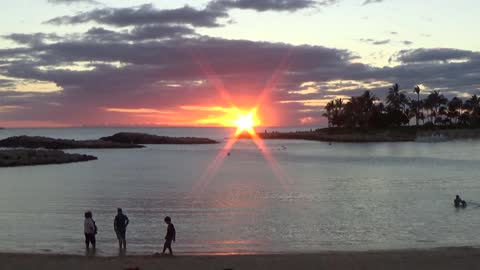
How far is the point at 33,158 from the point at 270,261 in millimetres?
67191

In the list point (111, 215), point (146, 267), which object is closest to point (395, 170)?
point (111, 215)

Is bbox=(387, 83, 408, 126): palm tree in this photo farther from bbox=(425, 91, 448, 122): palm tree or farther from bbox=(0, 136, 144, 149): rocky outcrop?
bbox=(0, 136, 144, 149): rocky outcrop

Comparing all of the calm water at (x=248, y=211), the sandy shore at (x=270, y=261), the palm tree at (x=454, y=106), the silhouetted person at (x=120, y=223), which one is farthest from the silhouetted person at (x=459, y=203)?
the palm tree at (x=454, y=106)

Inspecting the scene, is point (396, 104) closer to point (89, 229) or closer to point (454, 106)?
point (454, 106)

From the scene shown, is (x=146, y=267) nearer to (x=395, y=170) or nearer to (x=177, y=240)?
(x=177, y=240)

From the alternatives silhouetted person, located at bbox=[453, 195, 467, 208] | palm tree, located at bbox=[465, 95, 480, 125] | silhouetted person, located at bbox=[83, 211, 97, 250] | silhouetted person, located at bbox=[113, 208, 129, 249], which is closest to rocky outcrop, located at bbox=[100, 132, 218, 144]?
palm tree, located at bbox=[465, 95, 480, 125]

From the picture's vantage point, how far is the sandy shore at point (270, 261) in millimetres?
17672

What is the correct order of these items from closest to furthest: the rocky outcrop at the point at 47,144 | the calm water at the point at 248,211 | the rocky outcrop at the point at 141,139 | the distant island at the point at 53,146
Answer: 1. the calm water at the point at 248,211
2. the distant island at the point at 53,146
3. the rocky outcrop at the point at 47,144
4. the rocky outcrop at the point at 141,139

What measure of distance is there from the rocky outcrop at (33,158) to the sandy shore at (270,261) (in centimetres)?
5953

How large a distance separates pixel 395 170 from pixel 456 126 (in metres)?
135

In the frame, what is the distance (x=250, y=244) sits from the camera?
22.8 m

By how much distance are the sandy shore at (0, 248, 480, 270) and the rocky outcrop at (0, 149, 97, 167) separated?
59.5 m

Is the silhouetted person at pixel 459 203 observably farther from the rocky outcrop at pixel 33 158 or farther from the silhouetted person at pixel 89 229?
the rocky outcrop at pixel 33 158

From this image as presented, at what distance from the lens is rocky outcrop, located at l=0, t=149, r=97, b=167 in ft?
244
